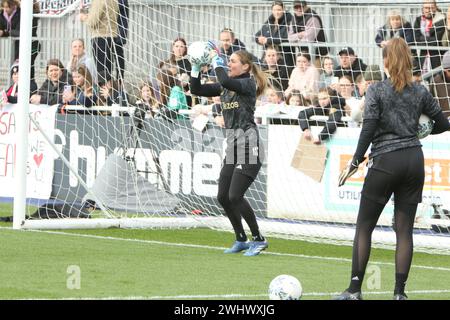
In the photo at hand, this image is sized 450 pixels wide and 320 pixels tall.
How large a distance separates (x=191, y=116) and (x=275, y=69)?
1492 mm

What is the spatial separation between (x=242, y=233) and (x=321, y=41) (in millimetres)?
4461

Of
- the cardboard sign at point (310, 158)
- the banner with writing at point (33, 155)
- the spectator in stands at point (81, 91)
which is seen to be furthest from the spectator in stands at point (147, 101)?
the cardboard sign at point (310, 158)

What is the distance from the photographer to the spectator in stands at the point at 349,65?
51.9ft

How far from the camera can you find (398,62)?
9.29 metres

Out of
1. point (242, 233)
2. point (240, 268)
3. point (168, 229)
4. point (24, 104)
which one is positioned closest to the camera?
point (240, 268)

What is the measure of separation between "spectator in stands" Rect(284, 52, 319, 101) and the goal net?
19 mm

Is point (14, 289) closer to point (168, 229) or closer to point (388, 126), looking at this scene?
point (388, 126)

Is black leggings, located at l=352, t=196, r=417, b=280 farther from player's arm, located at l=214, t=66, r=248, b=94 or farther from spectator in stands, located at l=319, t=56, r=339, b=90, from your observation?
spectator in stands, located at l=319, t=56, r=339, b=90

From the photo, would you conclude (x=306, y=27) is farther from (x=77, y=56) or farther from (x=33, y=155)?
(x=33, y=155)

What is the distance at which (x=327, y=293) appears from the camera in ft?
32.8

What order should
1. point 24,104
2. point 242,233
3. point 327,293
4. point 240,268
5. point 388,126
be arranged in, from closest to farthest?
point 388,126, point 327,293, point 240,268, point 242,233, point 24,104

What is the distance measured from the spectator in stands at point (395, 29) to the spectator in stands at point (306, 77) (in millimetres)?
991

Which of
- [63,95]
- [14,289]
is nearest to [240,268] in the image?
[14,289]

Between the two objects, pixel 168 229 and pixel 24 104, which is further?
pixel 168 229
